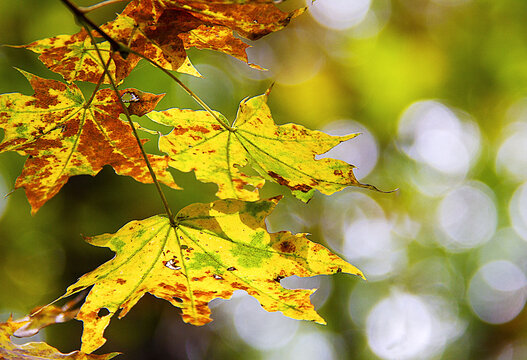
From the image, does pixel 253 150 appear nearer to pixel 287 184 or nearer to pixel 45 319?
pixel 287 184

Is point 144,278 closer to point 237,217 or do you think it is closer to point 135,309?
point 237,217

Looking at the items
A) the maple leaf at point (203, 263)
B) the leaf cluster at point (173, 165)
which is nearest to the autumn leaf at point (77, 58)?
the leaf cluster at point (173, 165)

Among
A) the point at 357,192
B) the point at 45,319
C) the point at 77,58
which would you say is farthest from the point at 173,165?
the point at 357,192

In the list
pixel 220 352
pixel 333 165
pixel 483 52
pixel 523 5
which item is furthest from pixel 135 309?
pixel 523 5

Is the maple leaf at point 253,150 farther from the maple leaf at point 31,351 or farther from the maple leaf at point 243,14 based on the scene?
the maple leaf at point 31,351

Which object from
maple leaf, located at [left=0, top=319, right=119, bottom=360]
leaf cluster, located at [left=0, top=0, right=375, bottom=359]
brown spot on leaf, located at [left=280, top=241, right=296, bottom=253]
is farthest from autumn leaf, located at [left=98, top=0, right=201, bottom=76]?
maple leaf, located at [left=0, top=319, right=119, bottom=360]

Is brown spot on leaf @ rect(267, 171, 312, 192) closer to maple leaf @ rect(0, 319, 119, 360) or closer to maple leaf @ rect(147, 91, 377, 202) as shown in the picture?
maple leaf @ rect(147, 91, 377, 202)
